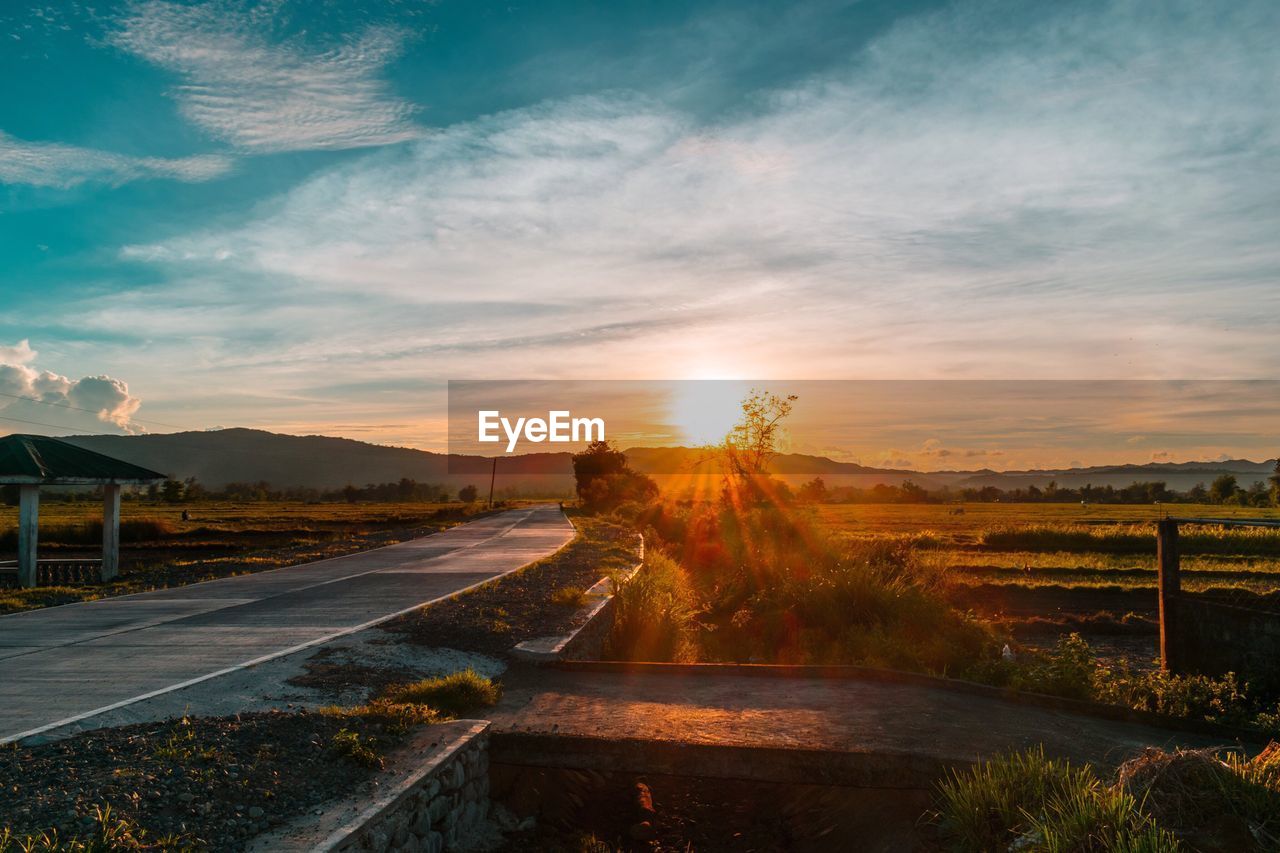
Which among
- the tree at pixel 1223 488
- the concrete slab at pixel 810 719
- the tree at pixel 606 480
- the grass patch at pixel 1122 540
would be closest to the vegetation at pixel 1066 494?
the tree at pixel 1223 488

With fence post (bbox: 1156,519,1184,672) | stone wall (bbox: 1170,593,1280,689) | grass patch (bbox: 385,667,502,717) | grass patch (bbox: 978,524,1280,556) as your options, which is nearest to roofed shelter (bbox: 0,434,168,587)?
grass patch (bbox: 385,667,502,717)

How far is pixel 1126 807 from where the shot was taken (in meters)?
4.47

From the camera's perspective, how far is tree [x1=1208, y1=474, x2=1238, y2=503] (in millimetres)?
91500

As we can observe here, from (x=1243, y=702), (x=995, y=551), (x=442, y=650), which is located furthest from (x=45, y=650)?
(x=995, y=551)

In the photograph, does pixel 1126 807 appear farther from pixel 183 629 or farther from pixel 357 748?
pixel 183 629

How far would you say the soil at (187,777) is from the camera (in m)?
4.46

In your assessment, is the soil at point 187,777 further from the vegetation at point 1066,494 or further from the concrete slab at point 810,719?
the vegetation at point 1066,494

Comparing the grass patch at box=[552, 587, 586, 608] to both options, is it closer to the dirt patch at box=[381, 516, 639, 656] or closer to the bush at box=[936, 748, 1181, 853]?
the dirt patch at box=[381, 516, 639, 656]

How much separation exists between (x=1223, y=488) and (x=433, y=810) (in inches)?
4219

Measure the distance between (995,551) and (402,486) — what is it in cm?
11996

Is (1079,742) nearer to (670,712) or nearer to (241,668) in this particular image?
(670,712)

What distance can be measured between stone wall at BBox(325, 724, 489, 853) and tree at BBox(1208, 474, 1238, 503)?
342 ft

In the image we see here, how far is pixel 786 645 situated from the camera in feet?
48.0

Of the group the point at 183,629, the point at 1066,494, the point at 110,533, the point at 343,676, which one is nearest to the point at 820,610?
the point at 343,676
